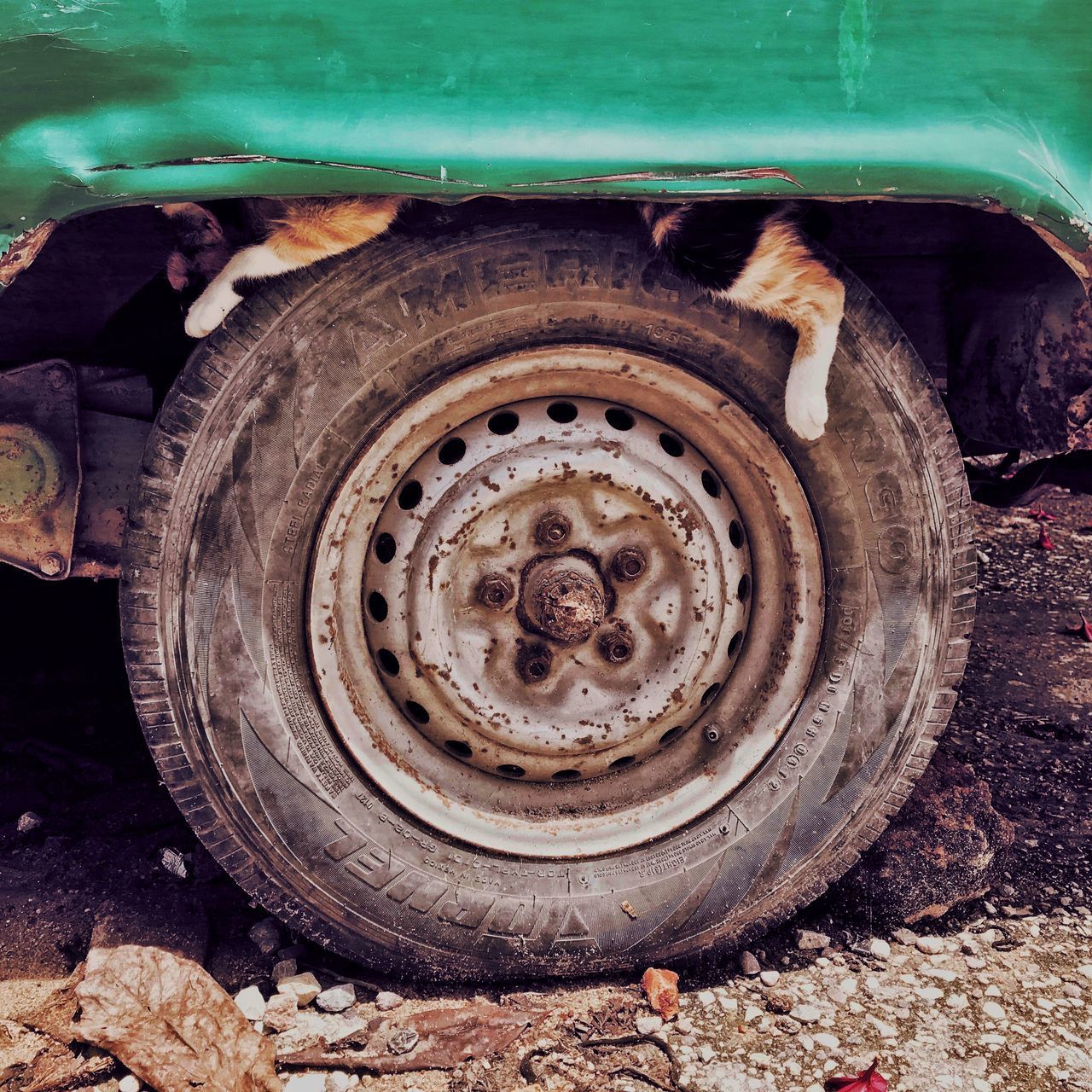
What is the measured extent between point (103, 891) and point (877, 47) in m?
2.40

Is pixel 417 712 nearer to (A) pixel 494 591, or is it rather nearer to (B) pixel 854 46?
(A) pixel 494 591

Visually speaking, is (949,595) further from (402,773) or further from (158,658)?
(158,658)

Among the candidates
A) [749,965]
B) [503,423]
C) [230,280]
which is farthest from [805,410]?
[749,965]

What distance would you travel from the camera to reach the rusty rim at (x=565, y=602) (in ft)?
6.45

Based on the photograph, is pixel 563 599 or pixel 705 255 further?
pixel 563 599

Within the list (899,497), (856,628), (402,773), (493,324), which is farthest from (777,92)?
(402,773)

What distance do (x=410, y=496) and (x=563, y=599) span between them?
1.29ft

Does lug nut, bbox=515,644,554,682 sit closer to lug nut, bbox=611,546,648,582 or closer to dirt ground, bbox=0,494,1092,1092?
lug nut, bbox=611,546,648,582

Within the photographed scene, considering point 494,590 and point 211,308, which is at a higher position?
point 211,308

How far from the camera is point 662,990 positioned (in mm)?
2059

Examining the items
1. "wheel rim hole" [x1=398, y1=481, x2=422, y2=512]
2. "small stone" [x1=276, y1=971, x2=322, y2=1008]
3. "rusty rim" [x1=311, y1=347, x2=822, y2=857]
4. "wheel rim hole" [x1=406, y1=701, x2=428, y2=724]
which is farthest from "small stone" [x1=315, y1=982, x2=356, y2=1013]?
"wheel rim hole" [x1=398, y1=481, x2=422, y2=512]

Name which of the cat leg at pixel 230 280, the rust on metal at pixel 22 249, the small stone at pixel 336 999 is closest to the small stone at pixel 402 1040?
the small stone at pixel 336 999

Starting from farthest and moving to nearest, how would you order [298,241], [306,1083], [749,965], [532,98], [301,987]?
[749,965], [301,987], [306,1083], [298,241], [532,98]

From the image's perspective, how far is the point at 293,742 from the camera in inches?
75.2
